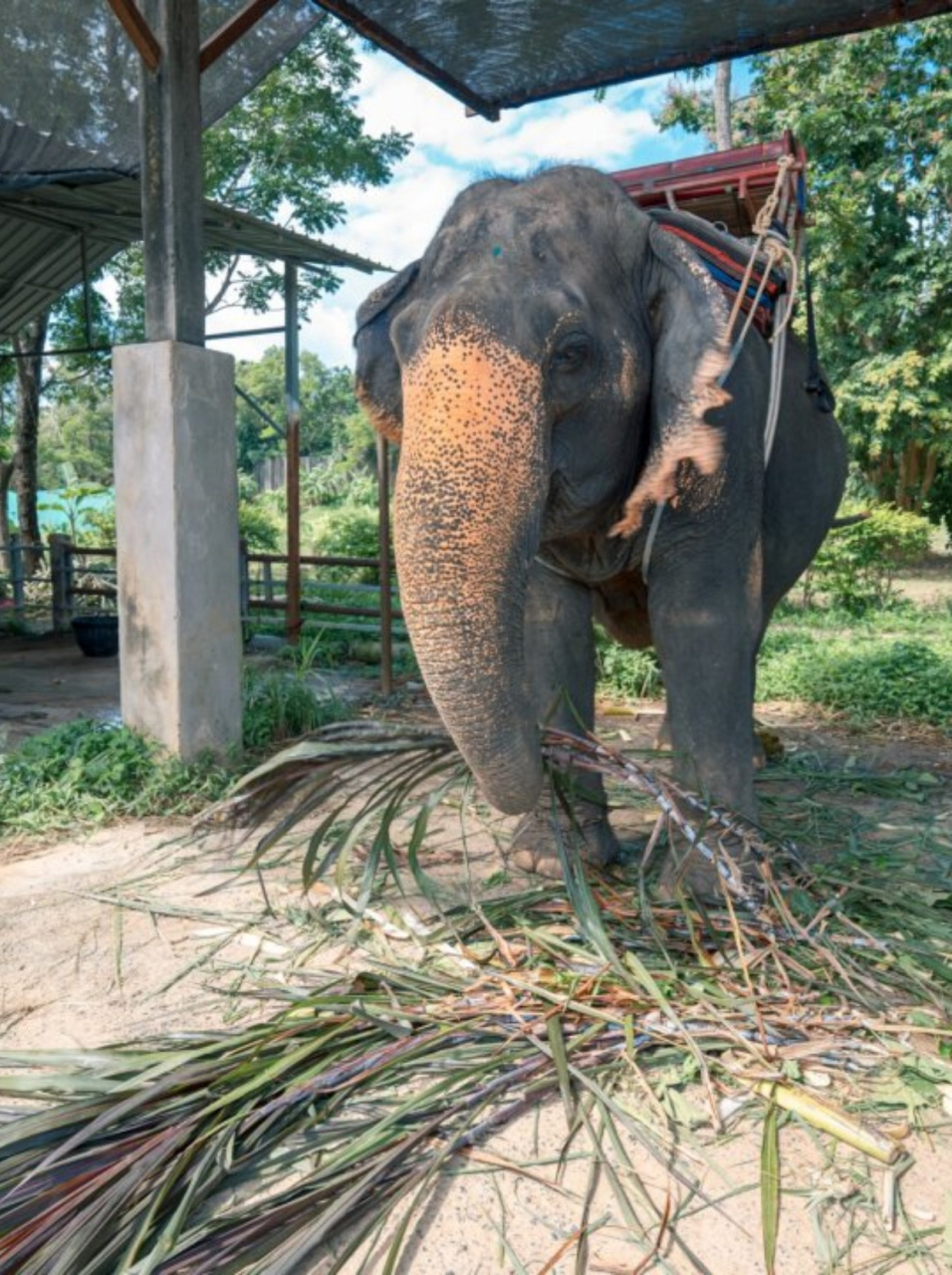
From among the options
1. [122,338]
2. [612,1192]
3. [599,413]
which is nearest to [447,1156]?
[612,1192]

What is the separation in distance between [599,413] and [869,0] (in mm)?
3686

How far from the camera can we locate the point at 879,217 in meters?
16.8

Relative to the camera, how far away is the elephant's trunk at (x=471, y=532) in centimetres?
238

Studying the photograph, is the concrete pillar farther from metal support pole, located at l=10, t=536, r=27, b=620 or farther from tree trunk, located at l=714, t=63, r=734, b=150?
tree trunk, located at l=714, t=63, r=734, b=150

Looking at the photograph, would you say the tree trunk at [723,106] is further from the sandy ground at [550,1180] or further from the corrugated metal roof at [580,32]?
the sandy ground at [550,1180]

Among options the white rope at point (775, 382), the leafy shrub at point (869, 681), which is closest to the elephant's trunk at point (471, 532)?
the white rope at point (775, 382)

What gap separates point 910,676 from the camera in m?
7.04

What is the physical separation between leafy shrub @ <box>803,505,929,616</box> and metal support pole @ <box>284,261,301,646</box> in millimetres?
6243

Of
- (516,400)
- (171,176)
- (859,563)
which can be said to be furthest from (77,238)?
(859,563)

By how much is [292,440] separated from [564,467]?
18.6ft

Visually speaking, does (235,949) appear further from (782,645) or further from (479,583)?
(782,645)

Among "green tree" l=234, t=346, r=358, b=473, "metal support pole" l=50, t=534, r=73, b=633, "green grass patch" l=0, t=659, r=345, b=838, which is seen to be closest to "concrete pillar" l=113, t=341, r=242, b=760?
"green grass patch" l=0, t=659, r=345, b=838

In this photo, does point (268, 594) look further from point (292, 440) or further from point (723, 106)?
point (723, 106)

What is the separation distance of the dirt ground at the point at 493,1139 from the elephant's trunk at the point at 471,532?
32.7 inches
